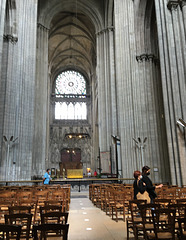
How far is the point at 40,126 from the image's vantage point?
76.8ft

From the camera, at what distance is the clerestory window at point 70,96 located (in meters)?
41.6

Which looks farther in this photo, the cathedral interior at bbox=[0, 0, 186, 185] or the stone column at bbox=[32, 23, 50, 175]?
the stone column at bbox=[32, 23, 50, 175]

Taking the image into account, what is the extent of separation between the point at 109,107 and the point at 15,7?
1243 centimetres

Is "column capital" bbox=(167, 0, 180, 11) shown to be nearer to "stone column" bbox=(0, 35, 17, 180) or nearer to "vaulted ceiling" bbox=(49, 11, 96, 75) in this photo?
"stone column" bbox=(0, 35, 17, 180)

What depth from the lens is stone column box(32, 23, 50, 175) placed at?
71.7ft

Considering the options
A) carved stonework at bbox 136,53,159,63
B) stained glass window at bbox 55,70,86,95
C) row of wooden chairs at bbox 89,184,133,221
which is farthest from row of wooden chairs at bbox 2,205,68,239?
stained glass window at bbox 55,70,86,95

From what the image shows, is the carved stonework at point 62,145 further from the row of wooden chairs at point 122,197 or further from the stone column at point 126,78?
the row of wooden chairs at point 122,197

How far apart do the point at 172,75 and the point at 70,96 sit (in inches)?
1292

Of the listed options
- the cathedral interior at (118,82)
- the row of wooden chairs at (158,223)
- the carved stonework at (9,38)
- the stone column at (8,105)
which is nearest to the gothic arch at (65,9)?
the cathedral interior at (118,82)

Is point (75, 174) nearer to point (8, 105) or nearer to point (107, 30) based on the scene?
point (8, 105)

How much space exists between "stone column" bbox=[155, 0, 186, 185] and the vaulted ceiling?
20277 millimetres

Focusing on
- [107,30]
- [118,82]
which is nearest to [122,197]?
[118,82]

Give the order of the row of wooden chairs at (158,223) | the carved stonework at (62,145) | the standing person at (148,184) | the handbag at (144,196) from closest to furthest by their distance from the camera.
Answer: the row of wooden chairs at (158,223) < the standing person at (148,184) < the handbag at (144,196) < the carved stonework at (62,145)

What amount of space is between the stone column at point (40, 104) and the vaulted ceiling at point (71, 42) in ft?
24.0
